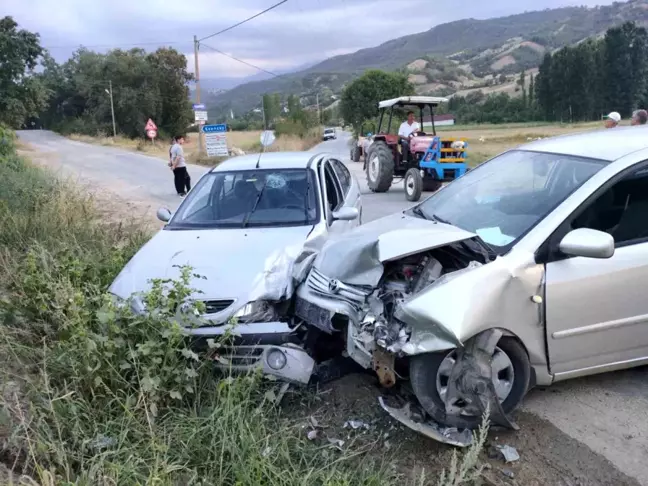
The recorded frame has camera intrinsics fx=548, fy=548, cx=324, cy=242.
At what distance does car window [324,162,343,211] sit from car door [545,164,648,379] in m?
2.69

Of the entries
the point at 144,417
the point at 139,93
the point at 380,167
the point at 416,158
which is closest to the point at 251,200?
the point at 144,417

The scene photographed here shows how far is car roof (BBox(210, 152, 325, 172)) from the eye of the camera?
5.79 meters

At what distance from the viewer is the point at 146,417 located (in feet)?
10.1

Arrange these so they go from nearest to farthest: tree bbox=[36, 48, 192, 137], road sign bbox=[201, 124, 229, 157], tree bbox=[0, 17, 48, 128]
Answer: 1. road sign bbox=[201, 124, 229, 157]
2. tree bbox=[0, 17, 48, 128]
3. tree bbox=[36, 48, 192, 137]

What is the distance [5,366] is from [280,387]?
1871 millimetres

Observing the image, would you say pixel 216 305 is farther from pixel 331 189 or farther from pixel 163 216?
pixel 331 189

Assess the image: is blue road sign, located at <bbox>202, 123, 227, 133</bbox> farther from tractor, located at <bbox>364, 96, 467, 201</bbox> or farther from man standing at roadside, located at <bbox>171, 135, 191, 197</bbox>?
tractor, located at <bbox>364, 96, 467, 201</bbox>

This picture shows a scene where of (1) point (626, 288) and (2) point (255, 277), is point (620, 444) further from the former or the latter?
(2) point (255, 277)

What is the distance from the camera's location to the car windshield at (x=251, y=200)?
5168mm

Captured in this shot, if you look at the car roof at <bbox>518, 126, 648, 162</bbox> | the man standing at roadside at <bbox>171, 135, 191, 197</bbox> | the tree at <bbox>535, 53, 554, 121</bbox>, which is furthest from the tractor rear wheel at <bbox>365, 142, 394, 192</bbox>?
the tree at <bbox>535, 53, 554, 121</bbox>

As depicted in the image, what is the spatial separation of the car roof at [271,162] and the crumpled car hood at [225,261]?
1069 mm

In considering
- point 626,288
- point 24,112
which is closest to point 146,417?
point 626,288

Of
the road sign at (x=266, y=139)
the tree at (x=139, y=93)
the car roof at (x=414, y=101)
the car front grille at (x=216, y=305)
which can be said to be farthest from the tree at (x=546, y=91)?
the car front grille at (x=216, y=305)

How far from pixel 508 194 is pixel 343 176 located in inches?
127
